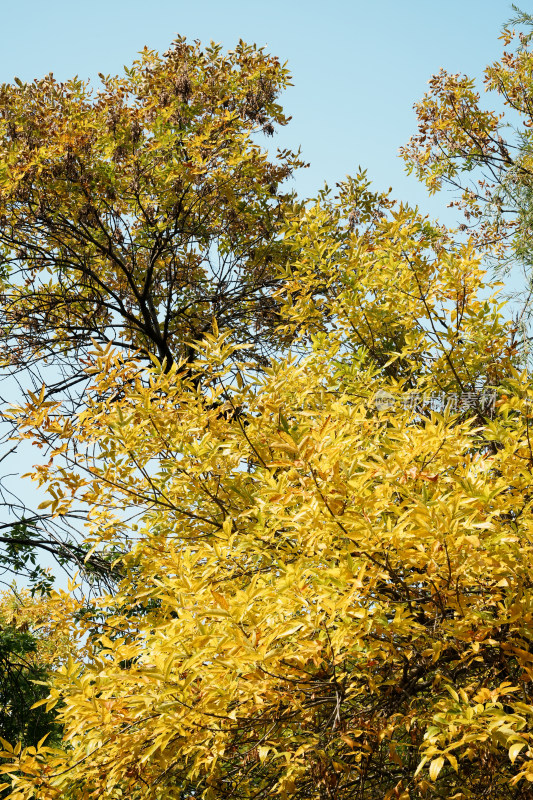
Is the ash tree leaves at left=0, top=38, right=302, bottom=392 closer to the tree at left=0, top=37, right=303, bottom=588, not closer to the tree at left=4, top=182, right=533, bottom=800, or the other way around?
the tree at left=0, top=37, right=303, bottom=588

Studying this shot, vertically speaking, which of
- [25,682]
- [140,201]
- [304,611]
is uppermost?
[140,201]

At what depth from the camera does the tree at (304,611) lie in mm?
2264

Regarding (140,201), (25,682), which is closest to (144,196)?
(140,201)

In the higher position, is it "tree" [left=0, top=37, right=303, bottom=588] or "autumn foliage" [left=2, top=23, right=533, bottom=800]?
"tree" [left=0, top=37, right=303, bottom=588]

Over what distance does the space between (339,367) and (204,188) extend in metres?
3.53

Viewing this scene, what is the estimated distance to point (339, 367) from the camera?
4238 millimetres

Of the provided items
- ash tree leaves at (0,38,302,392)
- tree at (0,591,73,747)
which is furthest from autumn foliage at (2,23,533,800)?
ash tree leaves at (0,38,302,392)

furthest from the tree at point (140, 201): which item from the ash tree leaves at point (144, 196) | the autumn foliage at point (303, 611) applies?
the autumn foliage at point (303, 611)

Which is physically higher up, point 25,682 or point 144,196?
point 144,196

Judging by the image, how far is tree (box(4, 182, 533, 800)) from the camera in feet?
7.43

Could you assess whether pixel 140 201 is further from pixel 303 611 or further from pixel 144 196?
pixel 303 611

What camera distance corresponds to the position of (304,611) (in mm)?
2598

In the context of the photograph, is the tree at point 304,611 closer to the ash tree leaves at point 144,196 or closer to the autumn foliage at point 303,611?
the autumn foliage at point 303,611

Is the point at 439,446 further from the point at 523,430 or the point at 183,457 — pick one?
the point at 183,457
